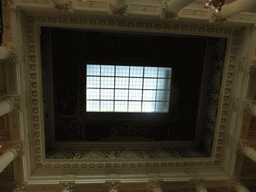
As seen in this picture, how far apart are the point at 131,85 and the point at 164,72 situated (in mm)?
1821

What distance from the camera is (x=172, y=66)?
8.23 meters

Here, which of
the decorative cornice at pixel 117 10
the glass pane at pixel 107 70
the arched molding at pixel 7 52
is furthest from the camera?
the glass pane at pixel 107 70

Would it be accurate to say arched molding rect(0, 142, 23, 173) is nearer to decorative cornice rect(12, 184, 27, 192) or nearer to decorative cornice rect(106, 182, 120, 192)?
decorative cornice rect(12, 184, 27, 192)

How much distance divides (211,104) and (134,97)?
12.8ft

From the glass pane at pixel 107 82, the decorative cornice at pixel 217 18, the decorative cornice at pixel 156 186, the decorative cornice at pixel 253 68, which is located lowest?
the decorative cornice at pixel 156 186

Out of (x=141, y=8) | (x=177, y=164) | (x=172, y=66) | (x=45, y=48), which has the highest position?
(x=141, y=8)

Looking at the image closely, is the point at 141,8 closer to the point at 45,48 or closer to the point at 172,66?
the point at 172,66

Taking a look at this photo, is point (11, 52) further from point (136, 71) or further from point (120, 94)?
point (136, 71)

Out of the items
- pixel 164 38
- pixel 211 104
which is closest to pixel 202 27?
pixel 164 38

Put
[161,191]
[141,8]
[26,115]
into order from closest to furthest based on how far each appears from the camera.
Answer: [141,8], [26,115], [161,191]

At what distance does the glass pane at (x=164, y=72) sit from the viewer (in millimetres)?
8430

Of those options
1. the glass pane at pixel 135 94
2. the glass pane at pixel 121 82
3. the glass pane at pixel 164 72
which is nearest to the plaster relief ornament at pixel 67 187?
the glass pane at pixel 135 94

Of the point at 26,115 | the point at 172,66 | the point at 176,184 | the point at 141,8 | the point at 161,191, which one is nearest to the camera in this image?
the point at 141,8

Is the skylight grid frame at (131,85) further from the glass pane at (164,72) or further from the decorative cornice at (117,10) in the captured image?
the decorative cornice at (117,10)
